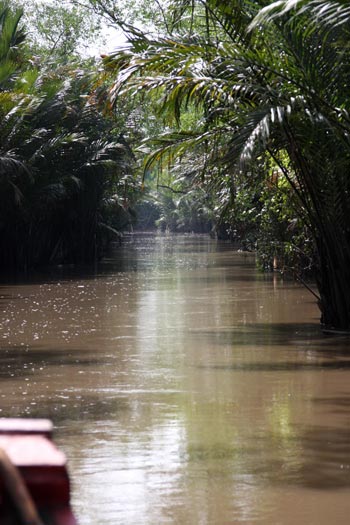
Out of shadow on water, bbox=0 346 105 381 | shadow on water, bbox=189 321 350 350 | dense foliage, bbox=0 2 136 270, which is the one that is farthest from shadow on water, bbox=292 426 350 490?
dense foliage, bbox=0 2 136 270

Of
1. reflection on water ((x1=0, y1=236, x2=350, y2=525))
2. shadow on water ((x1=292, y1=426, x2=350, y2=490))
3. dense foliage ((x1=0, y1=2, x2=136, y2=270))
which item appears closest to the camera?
reflection on water ((x1=0, y1=236, x2=350, y2=525))

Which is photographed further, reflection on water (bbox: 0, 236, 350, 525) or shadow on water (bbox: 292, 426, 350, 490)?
shadow on water (bbox: 292, 426, 350, 490)

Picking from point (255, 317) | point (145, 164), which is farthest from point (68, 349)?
Result: point (255, 317)

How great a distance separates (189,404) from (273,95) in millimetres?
4423

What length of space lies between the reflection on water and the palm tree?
1428 millimetres

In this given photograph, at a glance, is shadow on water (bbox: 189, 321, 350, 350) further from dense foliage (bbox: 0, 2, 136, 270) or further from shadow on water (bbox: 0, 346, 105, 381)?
dense foliage (bbox: 0, 2, 136, 270)

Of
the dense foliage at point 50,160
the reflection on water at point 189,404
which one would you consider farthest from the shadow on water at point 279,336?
the dense foliage at point 50,160

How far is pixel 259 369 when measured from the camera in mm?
9945

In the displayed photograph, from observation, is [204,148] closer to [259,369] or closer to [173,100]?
[173,100]

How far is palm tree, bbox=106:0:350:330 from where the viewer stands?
1076 centimetres

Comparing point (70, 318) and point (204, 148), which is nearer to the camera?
point (204, 148)

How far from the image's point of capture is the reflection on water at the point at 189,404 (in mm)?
5086

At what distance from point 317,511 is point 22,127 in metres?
22.9

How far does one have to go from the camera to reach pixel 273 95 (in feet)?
36.9
